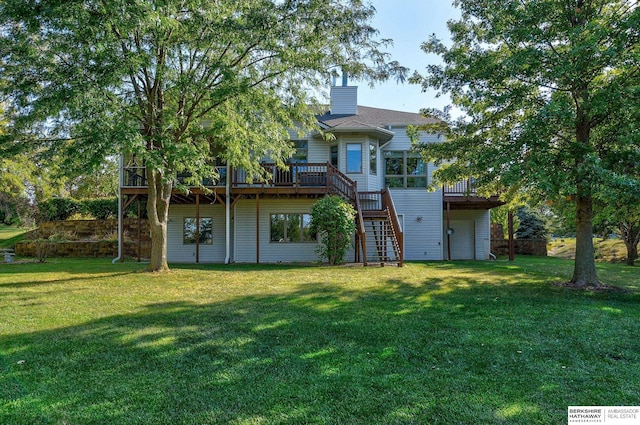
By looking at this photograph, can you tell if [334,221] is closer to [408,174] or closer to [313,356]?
[408,174]

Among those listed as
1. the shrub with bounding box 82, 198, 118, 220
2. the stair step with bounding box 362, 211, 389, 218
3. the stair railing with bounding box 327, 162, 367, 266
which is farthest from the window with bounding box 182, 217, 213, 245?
the stair step with bounding box 362, 211, 389, 218

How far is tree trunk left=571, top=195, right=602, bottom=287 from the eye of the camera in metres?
8.26

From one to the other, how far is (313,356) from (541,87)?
755 centimetres

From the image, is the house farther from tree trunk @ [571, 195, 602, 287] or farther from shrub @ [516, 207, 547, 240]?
shrub @ [516, 207, 547, 240]

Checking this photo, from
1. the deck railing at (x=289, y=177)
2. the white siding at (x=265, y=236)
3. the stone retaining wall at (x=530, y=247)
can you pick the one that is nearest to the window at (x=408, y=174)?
the deck railing at (x=289, y=177)

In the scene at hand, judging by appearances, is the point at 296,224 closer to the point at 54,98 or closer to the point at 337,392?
the point at 54,98

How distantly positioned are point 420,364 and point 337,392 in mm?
1058

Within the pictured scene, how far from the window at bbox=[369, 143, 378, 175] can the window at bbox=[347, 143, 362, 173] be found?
521 mm

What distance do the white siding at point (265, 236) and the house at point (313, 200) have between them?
0.04 metres

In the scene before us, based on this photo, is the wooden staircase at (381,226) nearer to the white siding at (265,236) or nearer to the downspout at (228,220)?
the white siding at (265,236)

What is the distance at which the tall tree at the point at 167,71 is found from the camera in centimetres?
773

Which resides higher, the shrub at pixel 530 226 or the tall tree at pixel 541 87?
the tall tree at pixel 541 87

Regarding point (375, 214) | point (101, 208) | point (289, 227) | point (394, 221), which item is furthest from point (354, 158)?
point (101, 208)

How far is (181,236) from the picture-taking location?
53.4ft
